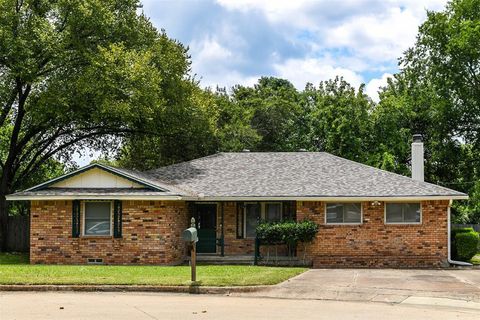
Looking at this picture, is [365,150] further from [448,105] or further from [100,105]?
[100,105]

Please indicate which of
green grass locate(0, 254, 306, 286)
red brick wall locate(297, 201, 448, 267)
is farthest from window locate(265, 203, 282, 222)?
green grass locate(0, 254, 306, 286)

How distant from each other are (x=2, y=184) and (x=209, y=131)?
32.4 feet

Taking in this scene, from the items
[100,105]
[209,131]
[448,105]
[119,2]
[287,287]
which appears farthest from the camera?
[448,105]

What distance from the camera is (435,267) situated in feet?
75.7

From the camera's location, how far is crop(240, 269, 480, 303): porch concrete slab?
14938mm

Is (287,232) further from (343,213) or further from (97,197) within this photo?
(97,197)

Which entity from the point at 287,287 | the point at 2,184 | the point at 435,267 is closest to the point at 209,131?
the point at 2,184

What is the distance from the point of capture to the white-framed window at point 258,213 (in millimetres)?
25188

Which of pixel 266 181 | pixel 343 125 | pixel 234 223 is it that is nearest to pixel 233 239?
pixel 234 223

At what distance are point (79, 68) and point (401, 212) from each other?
45.7ft

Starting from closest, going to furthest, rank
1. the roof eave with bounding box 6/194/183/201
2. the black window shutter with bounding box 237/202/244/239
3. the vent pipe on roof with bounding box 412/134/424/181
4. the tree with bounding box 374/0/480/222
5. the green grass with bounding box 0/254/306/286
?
1. the green grass with bounding box 0/254/306/286
2. the roof eave with bounding box 6/194/183/201
3. the black window shutter with bounding box 237/202/244/239
4. the vent pipe on roof with bounding box 412/134/424/181
5. the tree with bounding box 374/0/480/222

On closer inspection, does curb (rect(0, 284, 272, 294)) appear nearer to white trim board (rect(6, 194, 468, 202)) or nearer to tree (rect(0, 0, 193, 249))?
white trim board (rect(6, 194, 468, 202))

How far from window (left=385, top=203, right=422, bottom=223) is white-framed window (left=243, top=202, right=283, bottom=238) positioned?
406 cm

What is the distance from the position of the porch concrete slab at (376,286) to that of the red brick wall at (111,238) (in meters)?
5.32
